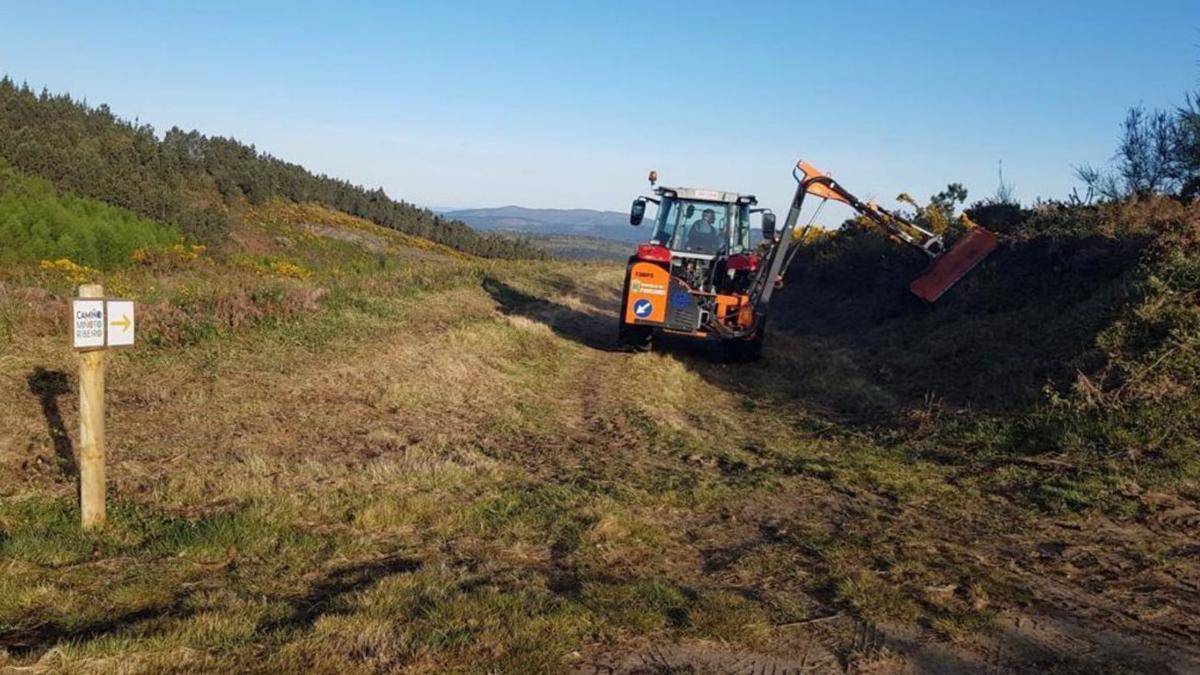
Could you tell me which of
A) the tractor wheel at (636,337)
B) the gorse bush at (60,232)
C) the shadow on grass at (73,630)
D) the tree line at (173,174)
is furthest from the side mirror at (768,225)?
the tree line at (173,174)

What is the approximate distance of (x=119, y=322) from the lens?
562 cm

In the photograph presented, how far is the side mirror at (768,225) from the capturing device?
14836 mm

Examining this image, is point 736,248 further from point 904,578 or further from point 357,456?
point 904,578

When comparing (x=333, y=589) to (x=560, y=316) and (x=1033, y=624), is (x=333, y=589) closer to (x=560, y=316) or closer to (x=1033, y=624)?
(x=1033, y=624)

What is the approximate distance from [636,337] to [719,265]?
2.10m

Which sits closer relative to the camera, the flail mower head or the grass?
the grass

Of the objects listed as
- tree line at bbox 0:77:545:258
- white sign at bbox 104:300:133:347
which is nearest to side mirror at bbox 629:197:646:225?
white sign at bbox 104:300:133:347

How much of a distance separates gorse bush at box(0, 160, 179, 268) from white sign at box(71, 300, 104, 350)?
20.5 m

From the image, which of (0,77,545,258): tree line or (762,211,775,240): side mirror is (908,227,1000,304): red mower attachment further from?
(0,77,545,258): tree line

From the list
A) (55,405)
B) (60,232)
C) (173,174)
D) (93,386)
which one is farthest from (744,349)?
(173,174)

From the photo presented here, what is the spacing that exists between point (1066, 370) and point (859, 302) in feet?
37.6

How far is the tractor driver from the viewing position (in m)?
15.5

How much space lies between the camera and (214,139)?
56156mm

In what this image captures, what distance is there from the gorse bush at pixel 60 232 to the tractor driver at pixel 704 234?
1762 centimetres
